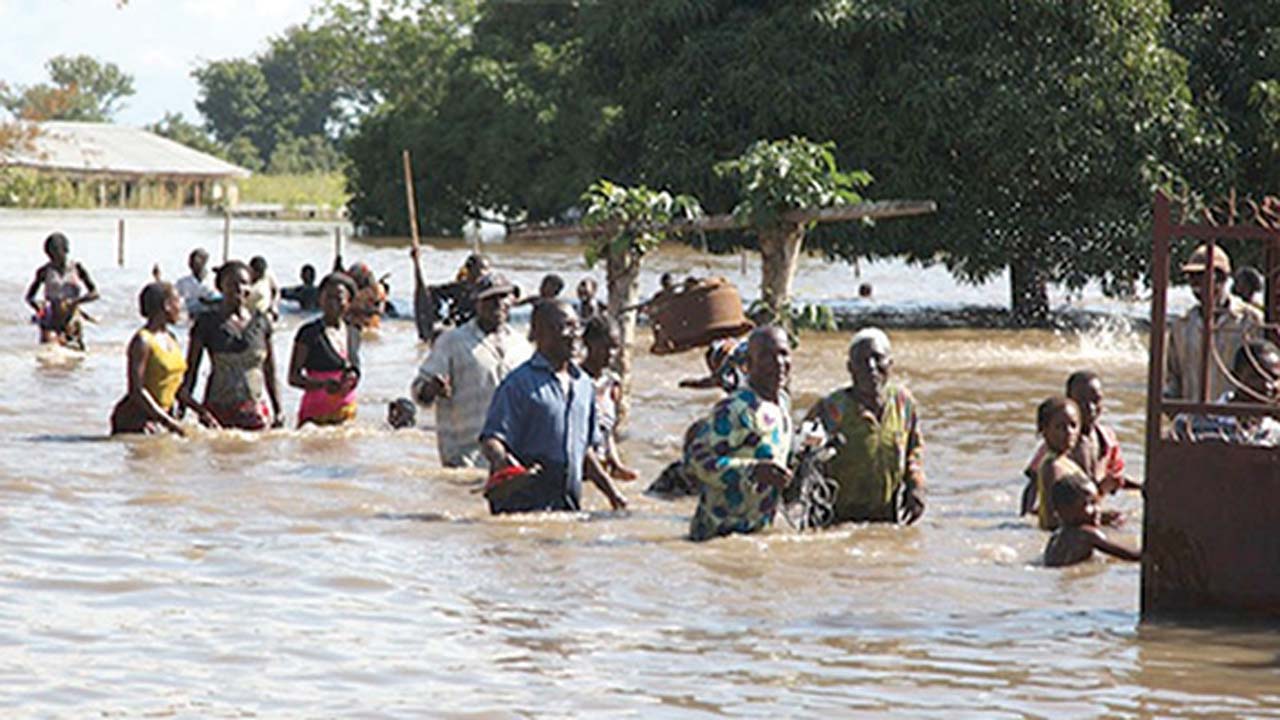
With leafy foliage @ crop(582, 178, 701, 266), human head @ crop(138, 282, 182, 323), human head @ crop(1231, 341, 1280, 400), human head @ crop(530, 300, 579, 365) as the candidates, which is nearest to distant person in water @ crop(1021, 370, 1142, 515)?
human head @ crop(1231, 341, 1280, 400)

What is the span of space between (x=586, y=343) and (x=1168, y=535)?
12.5ft

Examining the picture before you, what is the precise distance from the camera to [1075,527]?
10.0 meters

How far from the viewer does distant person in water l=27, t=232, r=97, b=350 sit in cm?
2012

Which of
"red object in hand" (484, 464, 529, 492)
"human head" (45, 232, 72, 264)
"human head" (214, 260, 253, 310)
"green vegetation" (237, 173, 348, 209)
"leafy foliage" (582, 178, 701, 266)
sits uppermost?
"green vegetation" (237, 173, 348, 209)

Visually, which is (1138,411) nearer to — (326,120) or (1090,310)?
(1090,310)

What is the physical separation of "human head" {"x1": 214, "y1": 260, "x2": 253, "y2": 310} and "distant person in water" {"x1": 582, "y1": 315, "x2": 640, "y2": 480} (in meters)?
2.24

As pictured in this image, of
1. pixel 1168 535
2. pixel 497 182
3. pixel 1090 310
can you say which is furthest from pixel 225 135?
pixel 1168 535

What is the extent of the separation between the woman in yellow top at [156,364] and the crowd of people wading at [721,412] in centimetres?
1

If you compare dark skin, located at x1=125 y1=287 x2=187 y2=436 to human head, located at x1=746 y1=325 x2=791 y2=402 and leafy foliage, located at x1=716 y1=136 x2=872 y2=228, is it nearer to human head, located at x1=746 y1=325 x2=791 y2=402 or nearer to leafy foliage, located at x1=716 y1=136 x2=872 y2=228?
leafy foliage, located at x1=716 y1=136 x2=872 y2=228

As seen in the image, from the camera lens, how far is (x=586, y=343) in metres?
11.2

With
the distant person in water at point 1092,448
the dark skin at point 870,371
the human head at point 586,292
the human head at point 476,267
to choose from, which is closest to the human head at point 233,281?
the human head at point 476,267

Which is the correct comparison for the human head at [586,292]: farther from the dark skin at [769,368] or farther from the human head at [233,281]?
the dark skin at [769,368]

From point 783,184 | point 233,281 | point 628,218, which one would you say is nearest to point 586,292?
point 628,218

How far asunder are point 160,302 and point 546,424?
3814mm
